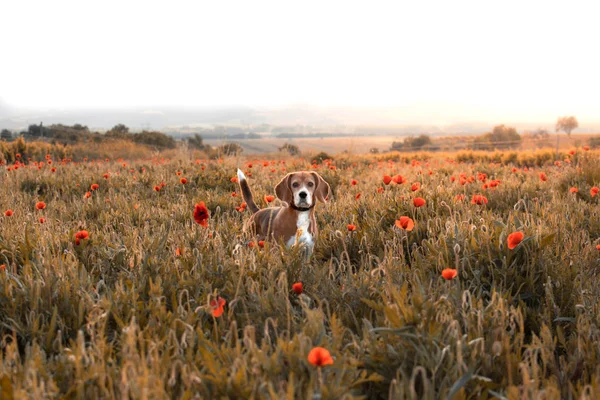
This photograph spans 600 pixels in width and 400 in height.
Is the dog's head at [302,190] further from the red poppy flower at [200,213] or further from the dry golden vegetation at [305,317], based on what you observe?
the red poppy flower at [200,213]

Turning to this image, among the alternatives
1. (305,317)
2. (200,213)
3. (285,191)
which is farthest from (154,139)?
(305,317)

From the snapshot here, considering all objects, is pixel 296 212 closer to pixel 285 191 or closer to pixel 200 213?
pixel 285 191

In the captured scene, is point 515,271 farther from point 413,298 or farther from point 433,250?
point 413,298

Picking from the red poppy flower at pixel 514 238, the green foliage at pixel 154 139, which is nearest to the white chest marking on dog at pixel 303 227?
the red poppy flower at pixel 514 238

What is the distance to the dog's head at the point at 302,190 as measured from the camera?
383cm

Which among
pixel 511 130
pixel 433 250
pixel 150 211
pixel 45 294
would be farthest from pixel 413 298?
pixel 511 130

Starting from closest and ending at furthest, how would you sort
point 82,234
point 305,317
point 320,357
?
point 320,357 → point 305,317 → point 82,234

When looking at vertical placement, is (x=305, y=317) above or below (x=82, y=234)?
below

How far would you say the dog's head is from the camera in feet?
12.6

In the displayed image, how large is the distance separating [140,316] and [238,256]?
0.77 meters

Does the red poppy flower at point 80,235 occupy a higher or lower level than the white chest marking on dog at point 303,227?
higher

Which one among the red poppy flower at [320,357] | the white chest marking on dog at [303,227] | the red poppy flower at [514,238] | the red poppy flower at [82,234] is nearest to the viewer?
the red poppy flower at [320,357]

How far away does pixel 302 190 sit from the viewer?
3.85 meters

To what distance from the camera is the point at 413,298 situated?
192 cm
